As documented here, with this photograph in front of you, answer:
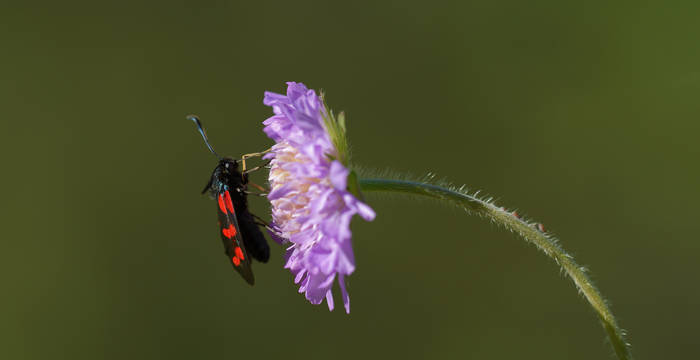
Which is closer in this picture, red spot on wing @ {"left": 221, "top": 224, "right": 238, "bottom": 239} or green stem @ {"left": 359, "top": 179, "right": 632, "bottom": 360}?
green stem @ {"left": 359, "top": 179, "right": 632, "bottom": 360}

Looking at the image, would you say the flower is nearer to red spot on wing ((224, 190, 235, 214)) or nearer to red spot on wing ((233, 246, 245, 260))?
red spot on wing ((233, 246, 245, 260))

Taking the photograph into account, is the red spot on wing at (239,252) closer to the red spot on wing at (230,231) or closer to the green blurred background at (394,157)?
the red spot on wing at (230,231)

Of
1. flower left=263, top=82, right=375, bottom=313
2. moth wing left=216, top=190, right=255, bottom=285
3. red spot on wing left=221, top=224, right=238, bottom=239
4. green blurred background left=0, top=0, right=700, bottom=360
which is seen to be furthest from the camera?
green blurred background left=0, top=0, right=700, bottom=360

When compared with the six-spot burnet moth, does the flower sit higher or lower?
higher

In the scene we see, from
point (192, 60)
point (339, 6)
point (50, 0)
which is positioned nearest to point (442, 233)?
point (339, 6)

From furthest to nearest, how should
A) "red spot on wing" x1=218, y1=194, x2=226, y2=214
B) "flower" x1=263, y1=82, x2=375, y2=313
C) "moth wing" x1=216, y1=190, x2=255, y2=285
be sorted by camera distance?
"red spot on wing" x1=218, y1=194, x2=226, y2=214
"moth wing" x1=216, y1=190, x2=255, y2=285
"flower" x1=263, y1=82, x2=375, y2=313

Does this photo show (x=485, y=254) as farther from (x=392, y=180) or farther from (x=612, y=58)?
(x=392, y=180)

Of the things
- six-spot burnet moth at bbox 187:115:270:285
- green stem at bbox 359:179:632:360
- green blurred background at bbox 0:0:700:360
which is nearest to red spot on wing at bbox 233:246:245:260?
six-spot burnet moth at bbox 187:115:270:285

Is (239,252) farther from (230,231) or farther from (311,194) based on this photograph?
(311,194)
